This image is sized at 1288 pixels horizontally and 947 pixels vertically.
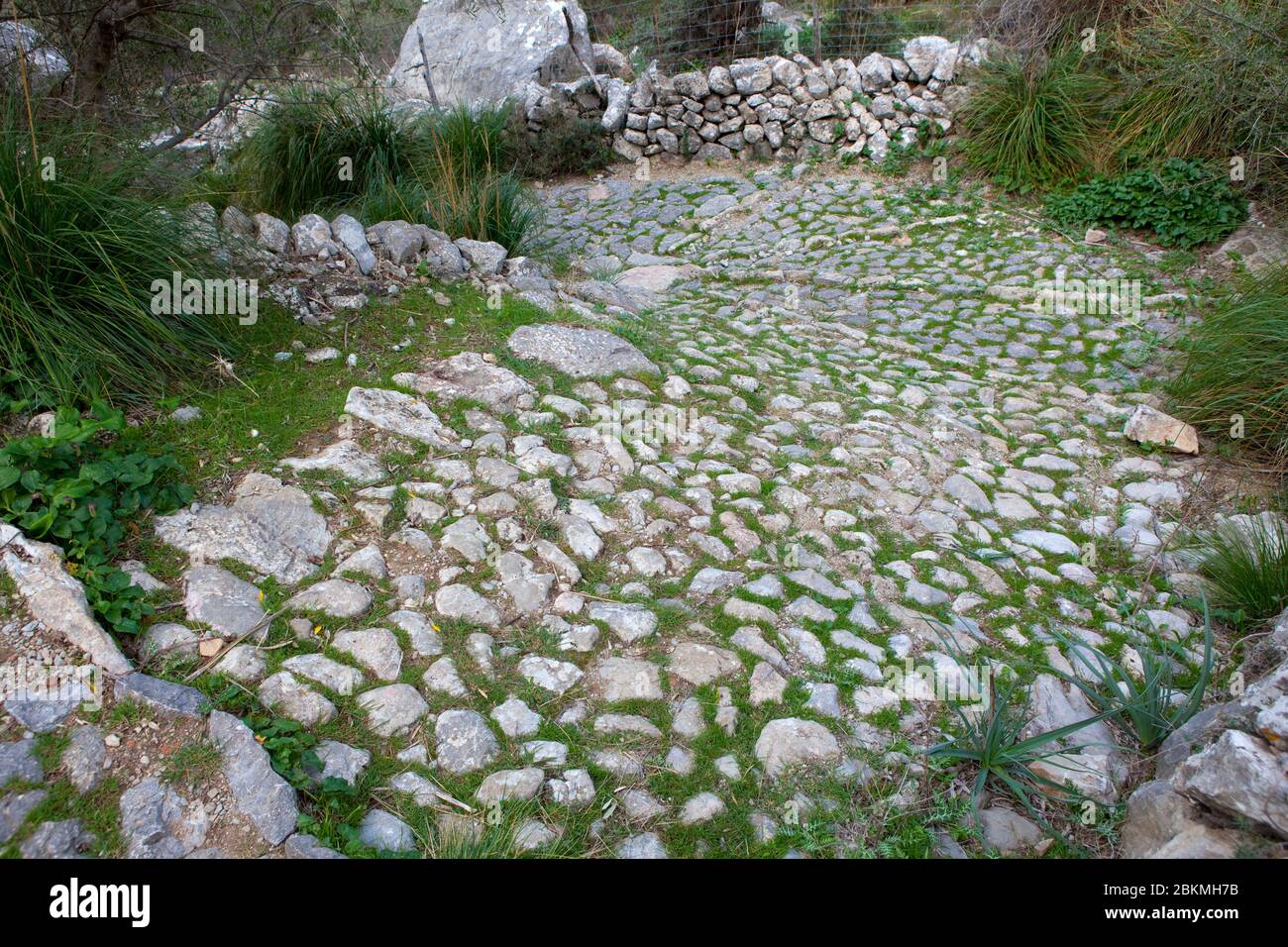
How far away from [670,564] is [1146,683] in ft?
5.43

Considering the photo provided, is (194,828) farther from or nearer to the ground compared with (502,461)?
nearer to the ground

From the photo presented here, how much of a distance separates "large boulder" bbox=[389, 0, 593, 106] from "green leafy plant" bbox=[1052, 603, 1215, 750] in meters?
9.52

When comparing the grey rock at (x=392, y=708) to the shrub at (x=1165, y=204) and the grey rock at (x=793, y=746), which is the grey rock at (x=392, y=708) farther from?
the shrub at (x=1165, y=204)

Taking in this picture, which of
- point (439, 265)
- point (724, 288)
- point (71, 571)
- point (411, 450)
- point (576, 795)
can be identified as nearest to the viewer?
point (576, 795)

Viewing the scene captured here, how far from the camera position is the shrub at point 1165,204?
259 inches

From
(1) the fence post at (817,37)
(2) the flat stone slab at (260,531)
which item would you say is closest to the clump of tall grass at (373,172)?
(2) the flat stone slab at (260,531)

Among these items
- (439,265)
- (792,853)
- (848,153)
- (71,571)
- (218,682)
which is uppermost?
(848,153)

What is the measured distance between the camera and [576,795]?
2.28m

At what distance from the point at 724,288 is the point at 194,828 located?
18.0 feet

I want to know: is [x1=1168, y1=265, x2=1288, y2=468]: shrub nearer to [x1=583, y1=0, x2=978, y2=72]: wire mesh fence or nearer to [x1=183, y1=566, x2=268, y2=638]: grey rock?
[x1=183, y1=566, x2=268, y2=638]: grey rock

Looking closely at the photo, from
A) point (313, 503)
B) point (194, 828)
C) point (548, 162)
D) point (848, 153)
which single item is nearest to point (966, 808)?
point (194, 828)

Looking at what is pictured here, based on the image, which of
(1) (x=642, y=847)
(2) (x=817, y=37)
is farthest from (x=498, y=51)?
(1) (x=642, y=847)

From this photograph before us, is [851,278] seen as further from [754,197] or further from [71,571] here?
[71,571]

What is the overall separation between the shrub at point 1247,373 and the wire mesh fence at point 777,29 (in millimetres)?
6581
